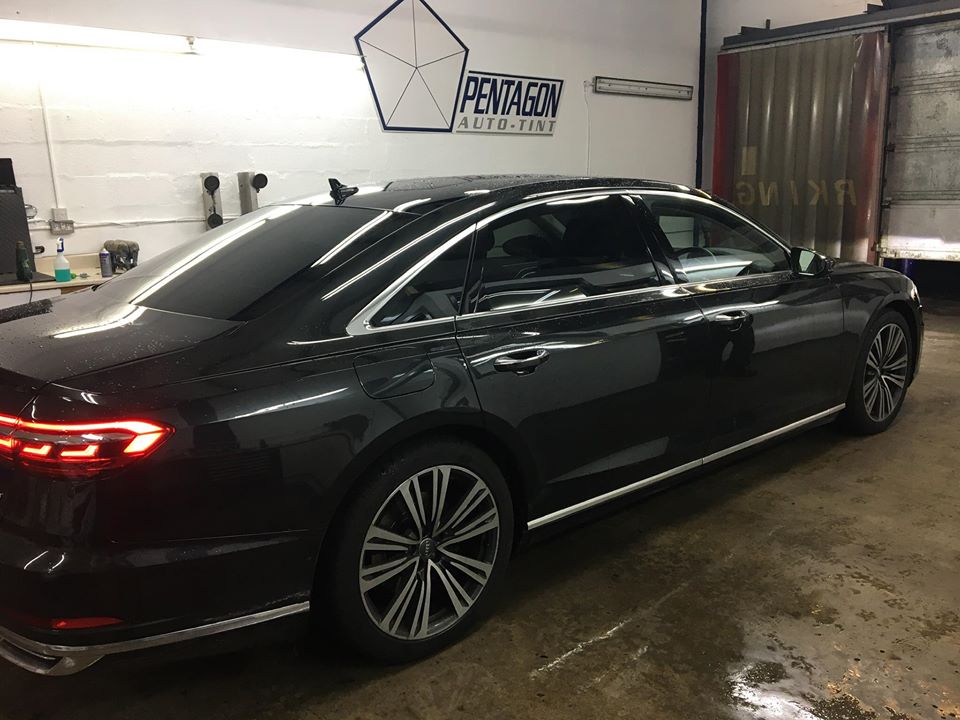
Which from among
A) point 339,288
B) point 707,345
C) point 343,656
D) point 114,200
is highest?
point 114,200

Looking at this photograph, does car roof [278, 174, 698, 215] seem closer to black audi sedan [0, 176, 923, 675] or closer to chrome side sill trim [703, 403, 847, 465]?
black audi sedan [0, 176, 923, 675]

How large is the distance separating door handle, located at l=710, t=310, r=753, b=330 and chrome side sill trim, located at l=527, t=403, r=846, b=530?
0.49m

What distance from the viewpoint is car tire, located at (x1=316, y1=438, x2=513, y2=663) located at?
77.3 inches

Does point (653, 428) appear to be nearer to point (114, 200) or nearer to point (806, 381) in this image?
point (806, 381)

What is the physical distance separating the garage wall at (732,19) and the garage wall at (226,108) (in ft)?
6.84

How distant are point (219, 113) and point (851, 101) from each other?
225 inches

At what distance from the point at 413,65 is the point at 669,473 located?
4653 mm

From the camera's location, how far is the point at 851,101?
7.34 metres

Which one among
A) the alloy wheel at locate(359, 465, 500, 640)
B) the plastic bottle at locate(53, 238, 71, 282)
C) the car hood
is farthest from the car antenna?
the plastic bottle at locate(53, 238, 71, 282)

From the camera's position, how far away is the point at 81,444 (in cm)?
159

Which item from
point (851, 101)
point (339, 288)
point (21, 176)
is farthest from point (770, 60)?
point (339, 288)

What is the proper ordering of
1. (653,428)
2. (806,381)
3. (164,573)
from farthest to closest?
(806,381)
(653,428)
(164,573)

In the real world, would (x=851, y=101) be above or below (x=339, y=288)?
above

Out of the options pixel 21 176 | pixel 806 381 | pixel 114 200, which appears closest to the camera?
pixel 806 381
